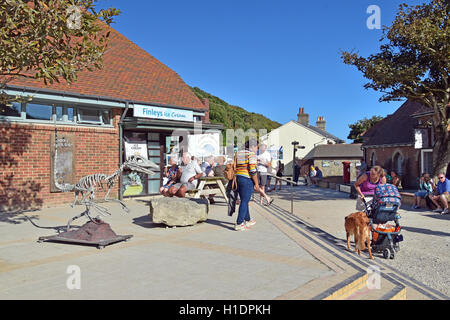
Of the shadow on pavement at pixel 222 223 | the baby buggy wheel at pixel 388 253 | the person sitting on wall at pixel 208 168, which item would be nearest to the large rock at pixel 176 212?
the shadow on pavement at pixel 222 223

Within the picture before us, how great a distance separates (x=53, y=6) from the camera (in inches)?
249

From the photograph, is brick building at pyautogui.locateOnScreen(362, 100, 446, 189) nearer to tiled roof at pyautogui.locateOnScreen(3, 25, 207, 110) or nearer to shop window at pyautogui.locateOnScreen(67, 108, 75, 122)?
tiled roof at pyautogui.locateOnScreen(3, 25, 207, 110)

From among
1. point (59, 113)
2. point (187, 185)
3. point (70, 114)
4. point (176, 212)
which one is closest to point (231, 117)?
point (70, 114)

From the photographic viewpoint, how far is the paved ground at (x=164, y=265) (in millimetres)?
4273

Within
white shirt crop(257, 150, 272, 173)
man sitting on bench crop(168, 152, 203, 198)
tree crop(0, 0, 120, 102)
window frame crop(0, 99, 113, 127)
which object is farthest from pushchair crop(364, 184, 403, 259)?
window frame crop(0, 99, 113, 127)

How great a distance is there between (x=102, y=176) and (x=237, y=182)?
109 inches

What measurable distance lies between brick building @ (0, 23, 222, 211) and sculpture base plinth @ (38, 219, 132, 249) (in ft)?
14.0

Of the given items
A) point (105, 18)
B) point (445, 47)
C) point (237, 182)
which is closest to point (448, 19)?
point (445, 47)

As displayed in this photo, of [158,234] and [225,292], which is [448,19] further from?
[225,292]

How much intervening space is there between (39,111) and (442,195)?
13.0 m

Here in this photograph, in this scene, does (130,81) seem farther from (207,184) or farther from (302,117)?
(302,117)

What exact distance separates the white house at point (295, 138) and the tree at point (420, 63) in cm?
3628

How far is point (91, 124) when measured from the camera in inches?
525

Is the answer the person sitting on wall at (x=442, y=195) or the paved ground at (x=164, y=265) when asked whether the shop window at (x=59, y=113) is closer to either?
the paved ground at (x=164, y=265)
